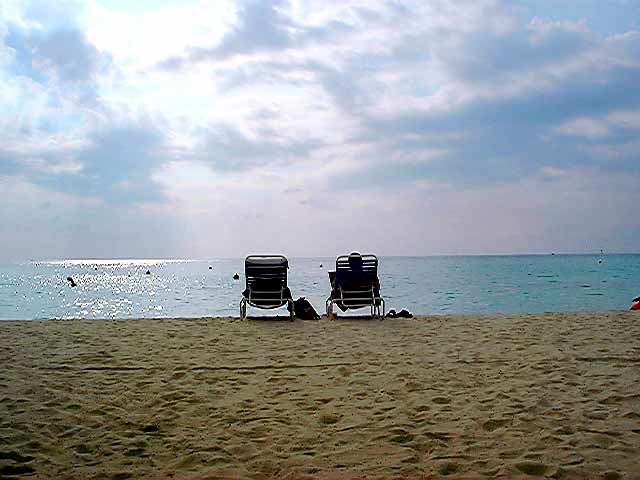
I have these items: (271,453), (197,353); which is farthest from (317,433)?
(197,353)

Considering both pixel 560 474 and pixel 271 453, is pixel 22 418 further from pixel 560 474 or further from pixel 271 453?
pixel 560 474

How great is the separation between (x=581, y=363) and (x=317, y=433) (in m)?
3.56

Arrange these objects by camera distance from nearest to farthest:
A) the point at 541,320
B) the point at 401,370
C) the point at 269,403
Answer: the point at 269,403, the point at 401,370, the point at 541,320

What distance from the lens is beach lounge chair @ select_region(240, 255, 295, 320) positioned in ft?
34.0

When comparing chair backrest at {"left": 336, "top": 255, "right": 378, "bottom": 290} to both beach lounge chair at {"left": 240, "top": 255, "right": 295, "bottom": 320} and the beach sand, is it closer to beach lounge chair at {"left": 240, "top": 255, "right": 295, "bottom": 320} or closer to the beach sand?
beach lounge chair at {"left": 240, "top": 255, "right": 295, "bottom": 320}

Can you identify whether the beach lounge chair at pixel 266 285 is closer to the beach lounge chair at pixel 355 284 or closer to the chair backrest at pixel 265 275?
the chair backrest at pixel 265 275

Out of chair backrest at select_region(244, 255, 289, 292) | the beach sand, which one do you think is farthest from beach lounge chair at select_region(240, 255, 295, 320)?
the beach sand

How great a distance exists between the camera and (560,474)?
3260mm

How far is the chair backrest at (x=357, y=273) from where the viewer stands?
1068 centimetres

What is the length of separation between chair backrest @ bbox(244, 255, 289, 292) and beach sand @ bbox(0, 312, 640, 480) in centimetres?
224

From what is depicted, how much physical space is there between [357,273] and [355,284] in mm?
213

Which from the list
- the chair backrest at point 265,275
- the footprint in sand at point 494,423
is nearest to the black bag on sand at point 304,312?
the chair backrest at point 265,275

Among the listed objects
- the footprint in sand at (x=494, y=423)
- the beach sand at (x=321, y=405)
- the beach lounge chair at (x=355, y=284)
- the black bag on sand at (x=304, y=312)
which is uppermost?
the beach lounge chair at (x=355, y=284)

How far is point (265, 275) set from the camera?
10.6 meters
